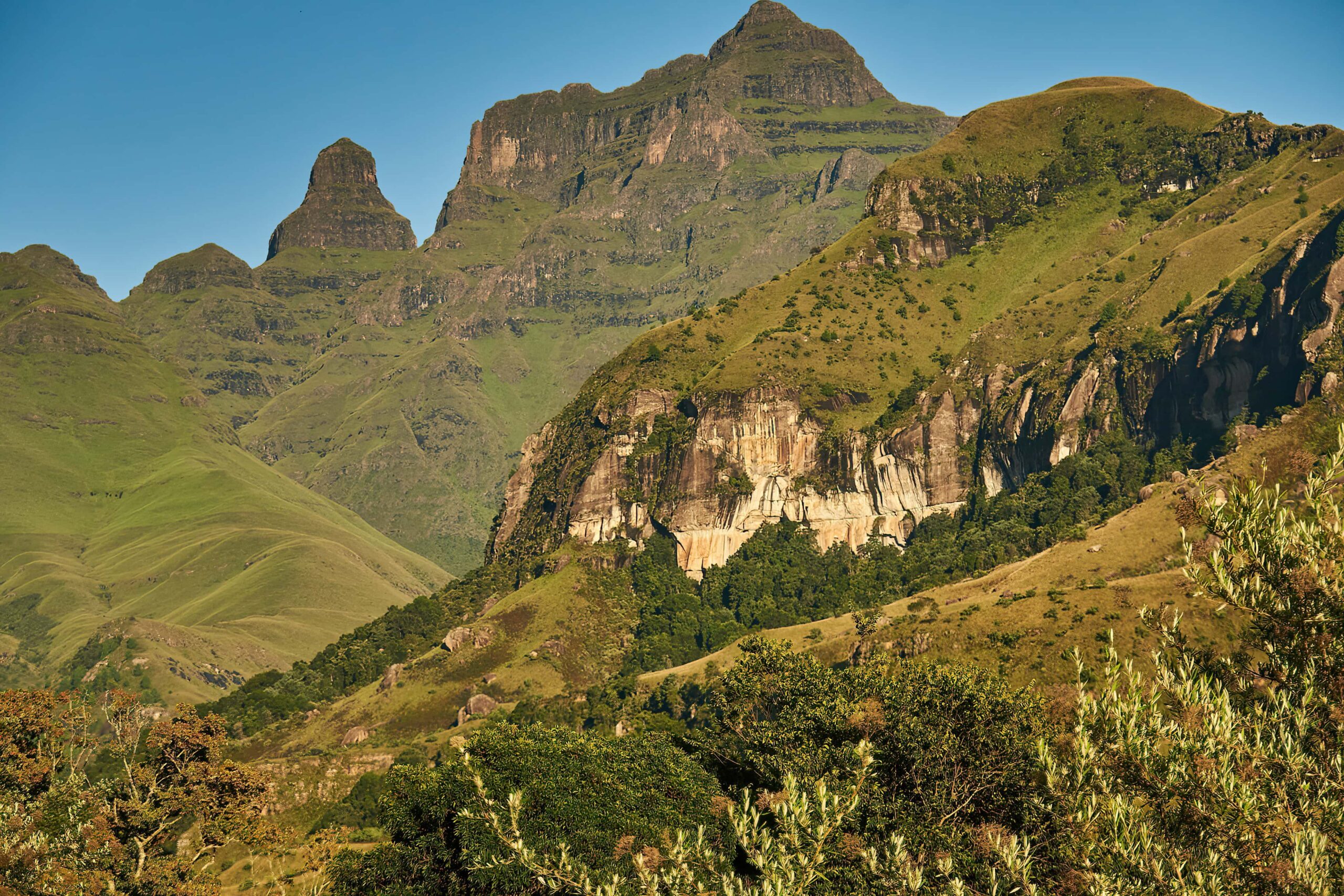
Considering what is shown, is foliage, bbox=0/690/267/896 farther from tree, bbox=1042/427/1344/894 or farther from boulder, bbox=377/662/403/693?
boulder, bbox=377/662/403/693

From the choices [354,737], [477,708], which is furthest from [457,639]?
[354,737]

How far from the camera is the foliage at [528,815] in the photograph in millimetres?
48875

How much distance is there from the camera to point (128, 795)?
6047cm

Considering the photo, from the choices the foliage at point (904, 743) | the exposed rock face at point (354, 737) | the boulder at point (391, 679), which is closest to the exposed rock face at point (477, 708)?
the exposed rock face at point (354, 737)

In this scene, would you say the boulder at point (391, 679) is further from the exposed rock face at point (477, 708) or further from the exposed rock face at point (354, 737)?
the exposed rock face at point (477, 708)

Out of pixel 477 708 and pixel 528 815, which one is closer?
pixel 528 815

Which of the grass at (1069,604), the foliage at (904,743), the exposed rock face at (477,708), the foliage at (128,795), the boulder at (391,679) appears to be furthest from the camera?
the boulder at (391,679)

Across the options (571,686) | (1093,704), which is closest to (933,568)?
(571,686)

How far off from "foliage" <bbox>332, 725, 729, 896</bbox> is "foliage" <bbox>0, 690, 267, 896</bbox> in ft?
26.3

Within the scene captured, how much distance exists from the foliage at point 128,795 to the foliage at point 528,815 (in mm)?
8027

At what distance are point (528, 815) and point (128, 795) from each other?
1073 inches

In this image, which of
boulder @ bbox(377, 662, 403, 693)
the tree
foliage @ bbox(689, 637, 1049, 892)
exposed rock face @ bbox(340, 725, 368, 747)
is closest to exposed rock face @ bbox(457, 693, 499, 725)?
exposed rock face @ bbox(340, 725, 368, 747)

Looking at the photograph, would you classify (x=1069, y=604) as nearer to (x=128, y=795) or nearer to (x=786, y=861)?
(x=128, y=795)

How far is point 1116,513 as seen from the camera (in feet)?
564
